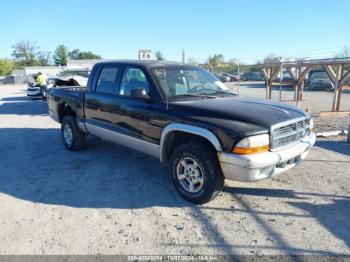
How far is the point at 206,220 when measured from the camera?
11.8ft

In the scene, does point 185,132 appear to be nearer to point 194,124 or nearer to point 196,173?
point 194,124

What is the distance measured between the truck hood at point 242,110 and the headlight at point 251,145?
176mm

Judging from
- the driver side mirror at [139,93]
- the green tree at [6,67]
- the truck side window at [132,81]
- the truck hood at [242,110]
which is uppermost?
the green tree at [6,67]

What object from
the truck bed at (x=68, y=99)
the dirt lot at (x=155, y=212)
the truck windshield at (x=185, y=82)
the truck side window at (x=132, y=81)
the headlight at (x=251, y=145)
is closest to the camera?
the dirt lot at (x=155, y=212)

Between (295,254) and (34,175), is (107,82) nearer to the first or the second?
(34,175)

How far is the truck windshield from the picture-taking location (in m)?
4.47

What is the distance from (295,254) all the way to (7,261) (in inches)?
112

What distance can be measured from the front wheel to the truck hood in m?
0.47

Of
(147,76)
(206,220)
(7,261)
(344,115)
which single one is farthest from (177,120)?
(344,115)

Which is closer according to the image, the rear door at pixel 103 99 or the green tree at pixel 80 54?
the rear door at pixel 103 99

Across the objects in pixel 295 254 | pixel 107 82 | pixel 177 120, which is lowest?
pixel 295 254

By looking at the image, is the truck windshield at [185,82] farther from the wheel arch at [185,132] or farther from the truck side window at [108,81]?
the truck side window at [108,81]

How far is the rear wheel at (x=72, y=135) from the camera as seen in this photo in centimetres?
636

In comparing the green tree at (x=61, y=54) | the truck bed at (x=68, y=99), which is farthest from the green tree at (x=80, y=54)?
the truck bed at (x=68, y=99)
